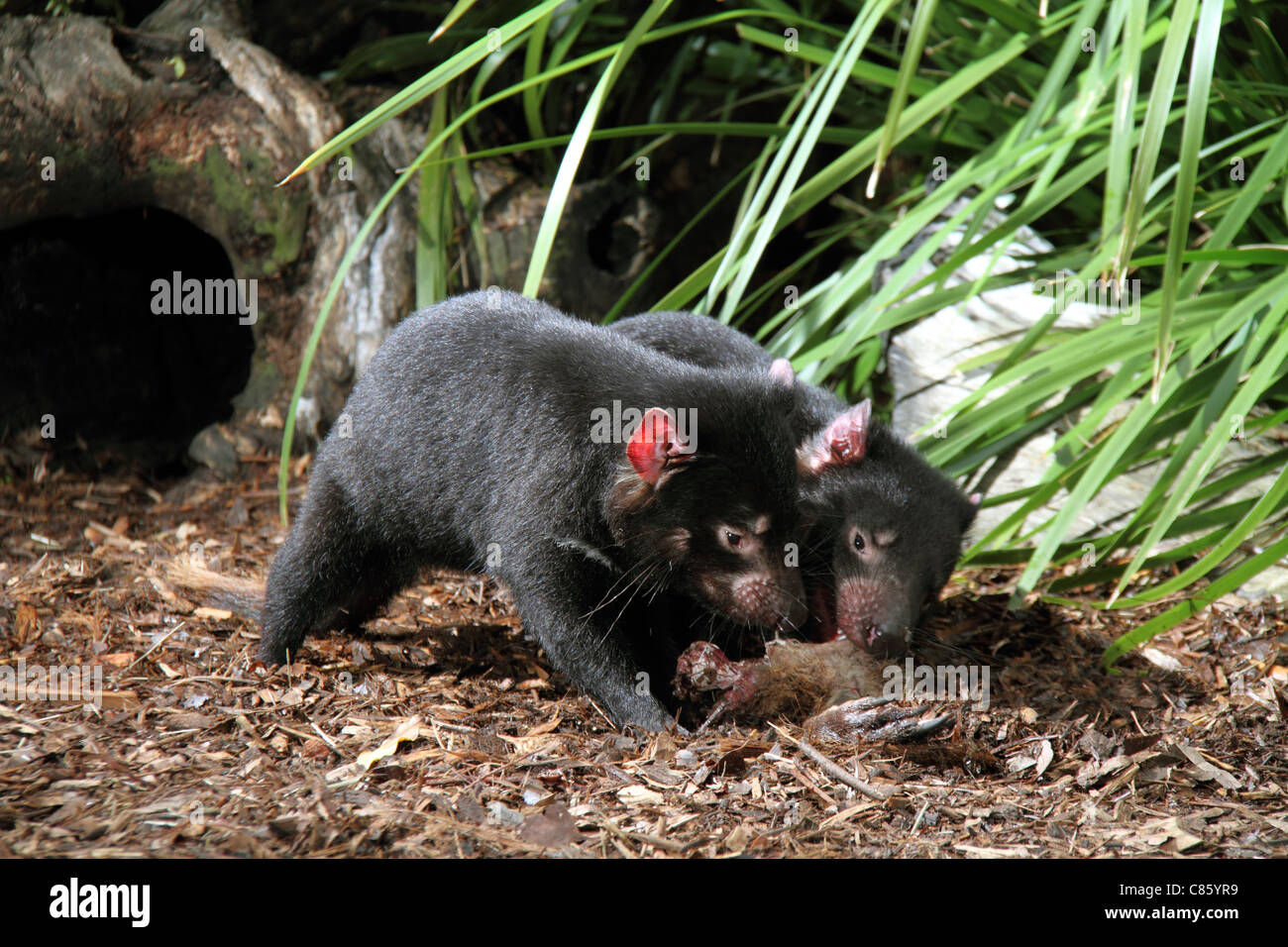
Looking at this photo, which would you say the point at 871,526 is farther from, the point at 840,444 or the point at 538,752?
the point at 538,752

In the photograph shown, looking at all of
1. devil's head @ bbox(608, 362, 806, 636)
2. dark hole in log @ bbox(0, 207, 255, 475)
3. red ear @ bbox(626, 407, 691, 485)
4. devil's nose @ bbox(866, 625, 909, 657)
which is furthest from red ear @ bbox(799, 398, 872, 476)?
dark hole in log @ bbox(0, 207, 255, 475)

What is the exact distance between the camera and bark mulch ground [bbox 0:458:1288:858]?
228 cm

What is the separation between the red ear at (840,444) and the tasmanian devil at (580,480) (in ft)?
0.64

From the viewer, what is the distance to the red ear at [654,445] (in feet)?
9.07

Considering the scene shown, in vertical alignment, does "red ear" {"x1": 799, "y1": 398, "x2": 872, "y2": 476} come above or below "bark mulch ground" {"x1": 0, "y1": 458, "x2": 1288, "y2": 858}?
above

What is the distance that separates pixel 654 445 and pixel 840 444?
79cm

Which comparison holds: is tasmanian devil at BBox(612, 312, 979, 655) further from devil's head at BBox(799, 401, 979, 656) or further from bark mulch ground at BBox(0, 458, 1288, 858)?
bark mulch ground at BBox(0, 458, 1288, 858)

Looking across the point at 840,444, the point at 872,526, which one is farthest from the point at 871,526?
the point at 840,444

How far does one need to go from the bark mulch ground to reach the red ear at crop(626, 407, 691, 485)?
692 millimetres

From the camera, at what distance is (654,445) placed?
Result: 2777mm

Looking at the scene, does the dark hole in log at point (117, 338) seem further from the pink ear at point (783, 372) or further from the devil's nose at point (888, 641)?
the devil's nose at point (888, 641)
